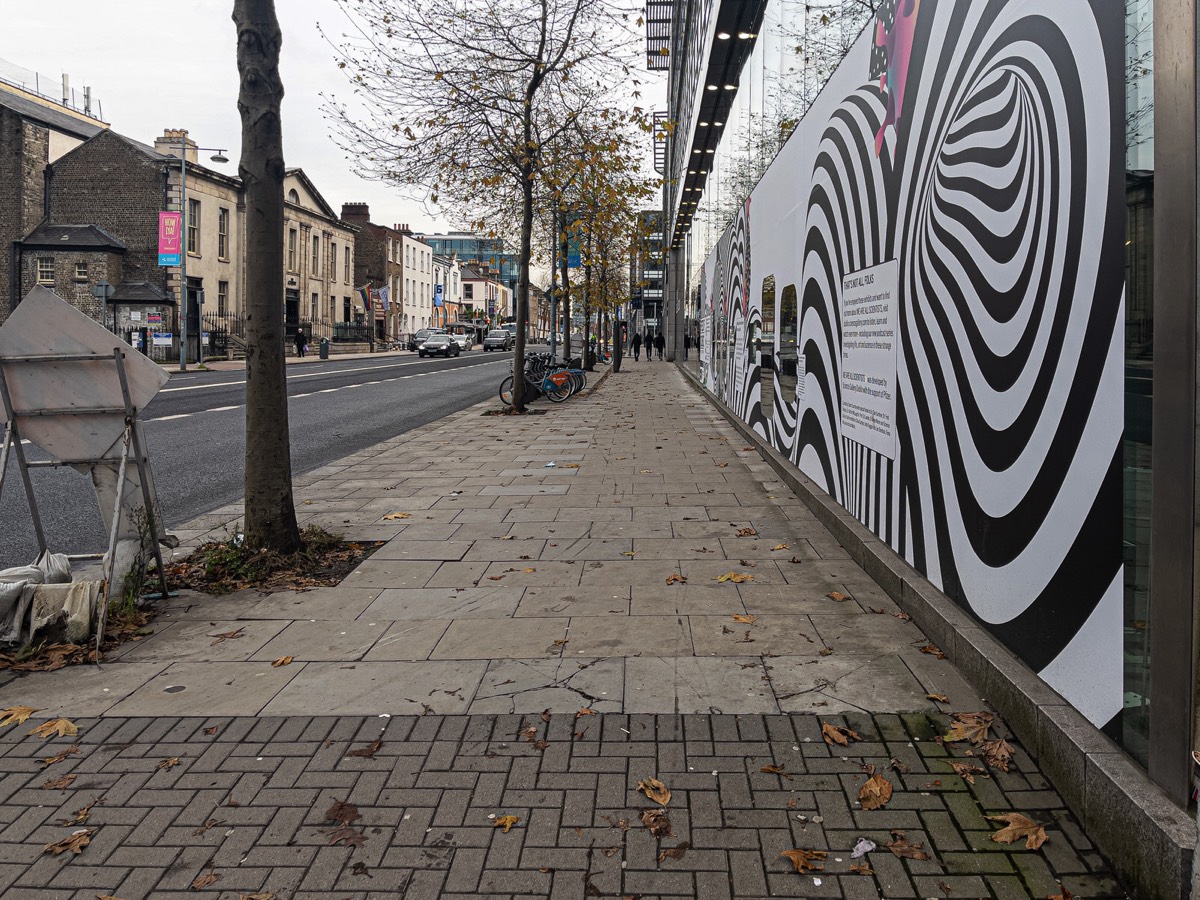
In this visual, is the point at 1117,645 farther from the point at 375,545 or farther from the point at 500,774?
the point at 375,545

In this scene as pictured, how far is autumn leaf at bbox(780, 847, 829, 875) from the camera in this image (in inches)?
107

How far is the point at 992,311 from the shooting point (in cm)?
411

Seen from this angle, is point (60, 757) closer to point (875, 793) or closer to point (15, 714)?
point (15, 714)

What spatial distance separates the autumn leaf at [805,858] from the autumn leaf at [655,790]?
448 mm

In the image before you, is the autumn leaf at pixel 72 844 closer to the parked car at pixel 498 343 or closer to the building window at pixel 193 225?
the building window at pixel 193 225

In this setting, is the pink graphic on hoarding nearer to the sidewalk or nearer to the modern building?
the modern building

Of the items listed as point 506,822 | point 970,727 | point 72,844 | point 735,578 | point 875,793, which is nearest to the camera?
point 72,844

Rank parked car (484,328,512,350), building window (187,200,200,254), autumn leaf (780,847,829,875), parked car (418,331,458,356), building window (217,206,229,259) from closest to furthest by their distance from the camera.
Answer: autumn leaf (780,847,829,875) → building window (187,200,200,254) → building window (217,206,229,259) → parked car (418,331,458,356) → parked car (484,328,512,350)

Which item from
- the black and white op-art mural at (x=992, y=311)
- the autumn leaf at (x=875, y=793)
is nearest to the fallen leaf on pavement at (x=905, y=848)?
the autumn leaf at (x=875, y=793)

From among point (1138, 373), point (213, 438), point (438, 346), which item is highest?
point (438, 346)

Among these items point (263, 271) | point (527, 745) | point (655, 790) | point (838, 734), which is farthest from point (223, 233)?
point (655, 790)

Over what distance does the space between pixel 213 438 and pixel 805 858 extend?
12.8m

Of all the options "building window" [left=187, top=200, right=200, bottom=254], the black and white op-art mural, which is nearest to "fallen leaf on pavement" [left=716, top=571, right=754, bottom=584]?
the black and white op-art mural

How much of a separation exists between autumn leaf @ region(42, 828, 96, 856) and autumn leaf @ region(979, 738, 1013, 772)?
2890 millimetres
